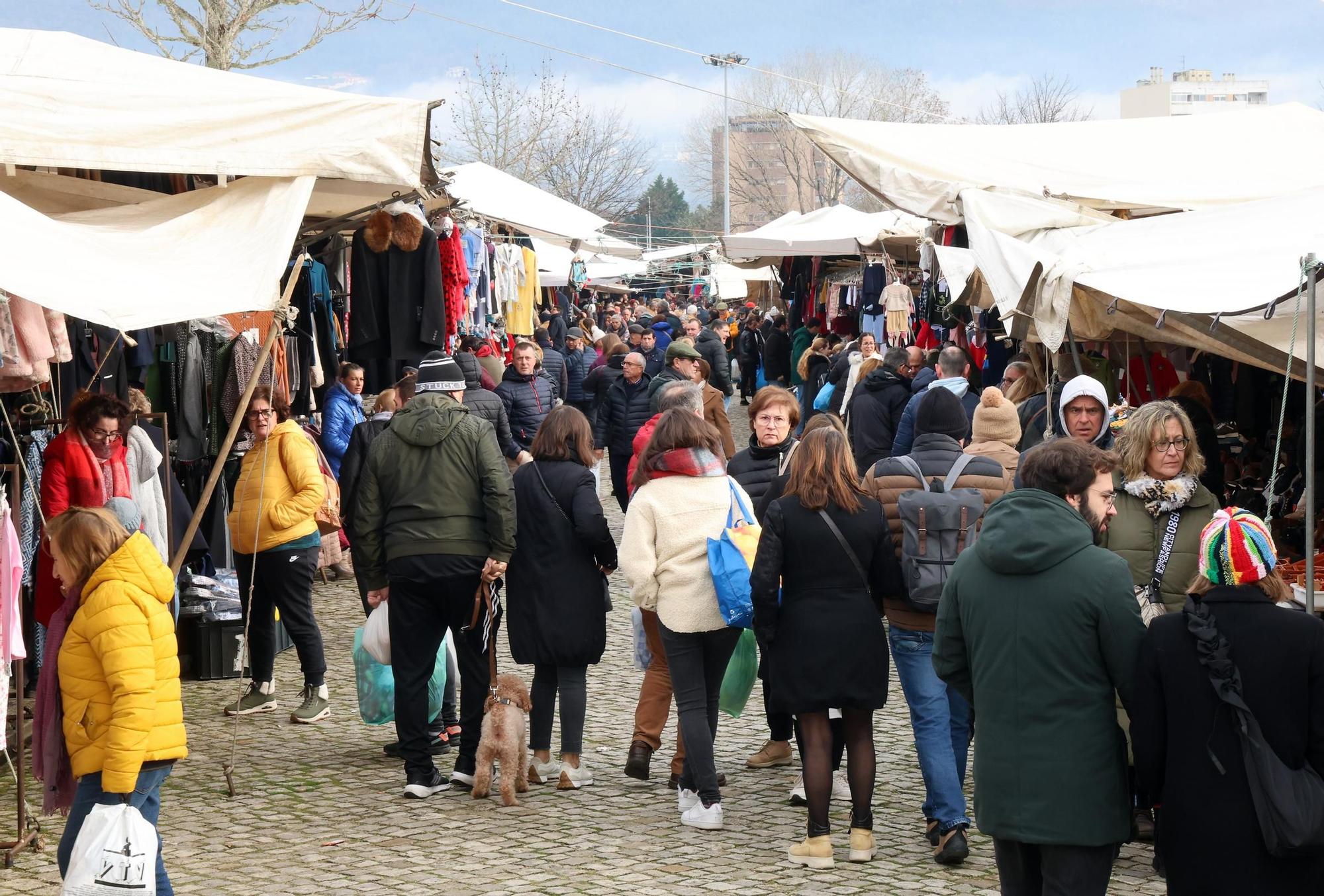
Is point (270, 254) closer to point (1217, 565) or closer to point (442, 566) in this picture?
point (442, 566)

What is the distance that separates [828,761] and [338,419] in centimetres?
569

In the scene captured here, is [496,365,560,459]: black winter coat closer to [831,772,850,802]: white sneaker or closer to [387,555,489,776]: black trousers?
[387,555,489,776]: black trousers

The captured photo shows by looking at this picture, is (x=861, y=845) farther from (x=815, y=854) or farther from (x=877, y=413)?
(x=877, y=413)

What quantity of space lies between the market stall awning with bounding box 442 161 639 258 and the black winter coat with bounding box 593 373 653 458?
201 cm

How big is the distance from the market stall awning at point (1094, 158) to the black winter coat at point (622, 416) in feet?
8.65

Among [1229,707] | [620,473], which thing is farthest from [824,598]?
[620,473]

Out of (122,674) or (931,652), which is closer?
(122,674)

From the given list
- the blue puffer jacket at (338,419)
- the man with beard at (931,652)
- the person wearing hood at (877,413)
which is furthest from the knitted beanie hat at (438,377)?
the person wearing hood at (877,413)

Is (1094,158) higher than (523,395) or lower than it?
higher

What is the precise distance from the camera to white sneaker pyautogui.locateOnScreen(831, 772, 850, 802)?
6422 millimetres

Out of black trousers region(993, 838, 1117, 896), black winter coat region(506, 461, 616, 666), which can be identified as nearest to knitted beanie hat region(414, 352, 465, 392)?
black winter coat region(506, 461, 616, 666)

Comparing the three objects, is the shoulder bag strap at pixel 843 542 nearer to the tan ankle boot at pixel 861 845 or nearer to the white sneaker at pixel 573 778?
the tan ankle boot at pixel 861 845

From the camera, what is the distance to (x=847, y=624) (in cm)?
543

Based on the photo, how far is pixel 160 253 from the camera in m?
5.71
